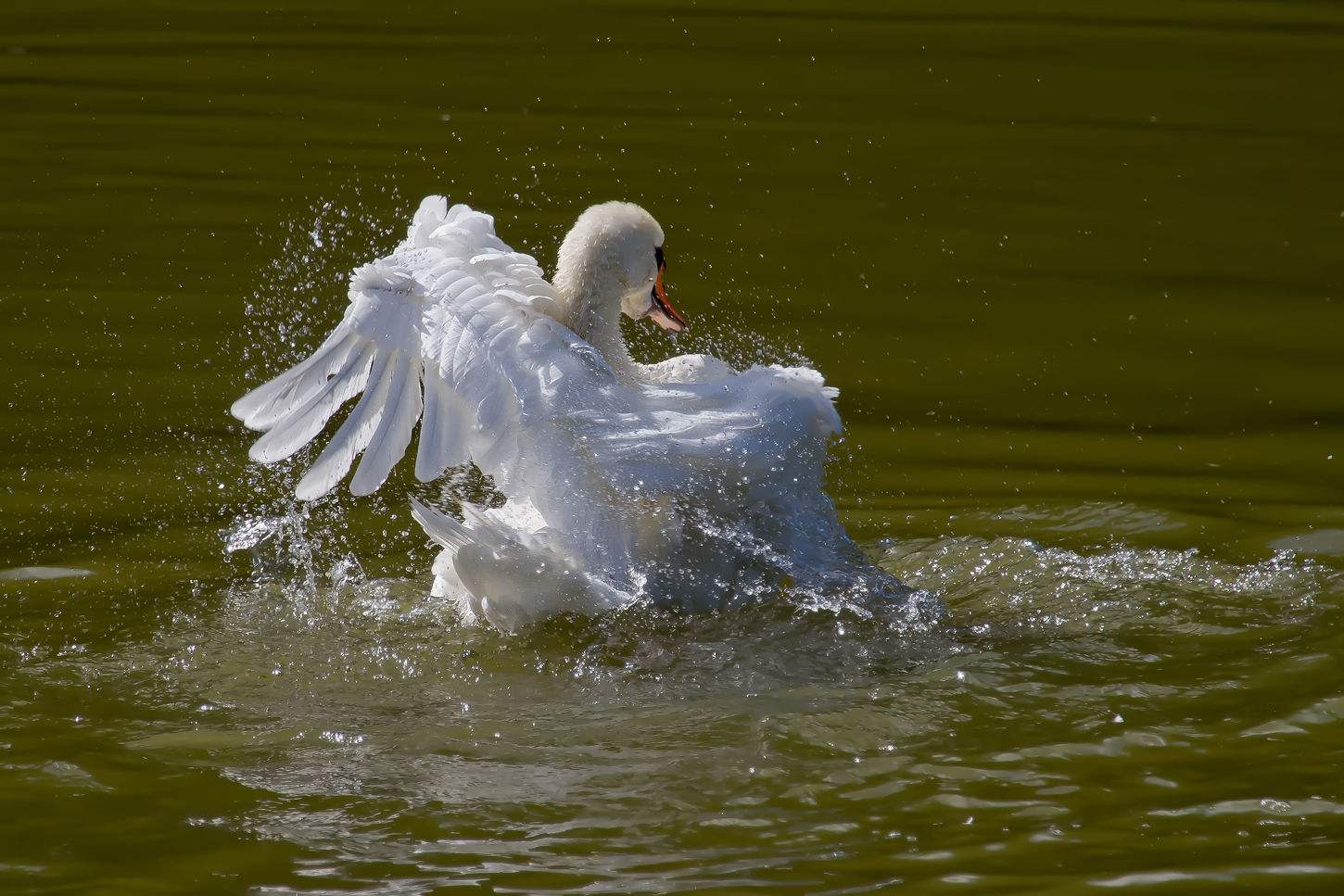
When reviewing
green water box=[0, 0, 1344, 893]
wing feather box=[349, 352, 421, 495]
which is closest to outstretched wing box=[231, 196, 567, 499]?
wing feather box=[349, 352, 421, 495]

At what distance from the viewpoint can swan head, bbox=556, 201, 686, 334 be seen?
174 inches

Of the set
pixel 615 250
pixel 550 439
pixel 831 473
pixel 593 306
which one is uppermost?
pixel 615 250

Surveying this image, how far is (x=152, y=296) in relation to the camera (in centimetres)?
706

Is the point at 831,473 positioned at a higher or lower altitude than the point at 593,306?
lower

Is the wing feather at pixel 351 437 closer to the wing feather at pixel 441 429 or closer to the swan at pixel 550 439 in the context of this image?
the swan at pixel 550 439

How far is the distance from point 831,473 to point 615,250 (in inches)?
62.3

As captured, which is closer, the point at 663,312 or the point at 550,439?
the point at 550,439

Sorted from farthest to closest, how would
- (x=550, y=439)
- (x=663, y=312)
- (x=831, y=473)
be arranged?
1. (x=831, y=473)
2. (x=663, y=312)
3. (x=550, y=439)

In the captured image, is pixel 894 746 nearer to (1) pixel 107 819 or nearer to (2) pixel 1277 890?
(2) pixel 1277 890

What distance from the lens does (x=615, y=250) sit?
4469 millimetres

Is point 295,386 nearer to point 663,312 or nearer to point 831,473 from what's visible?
point 663,312

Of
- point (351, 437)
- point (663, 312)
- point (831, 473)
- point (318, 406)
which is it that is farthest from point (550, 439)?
point (831, 473)

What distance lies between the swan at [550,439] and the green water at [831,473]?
228mm

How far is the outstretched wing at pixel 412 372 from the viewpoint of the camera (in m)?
3.94
